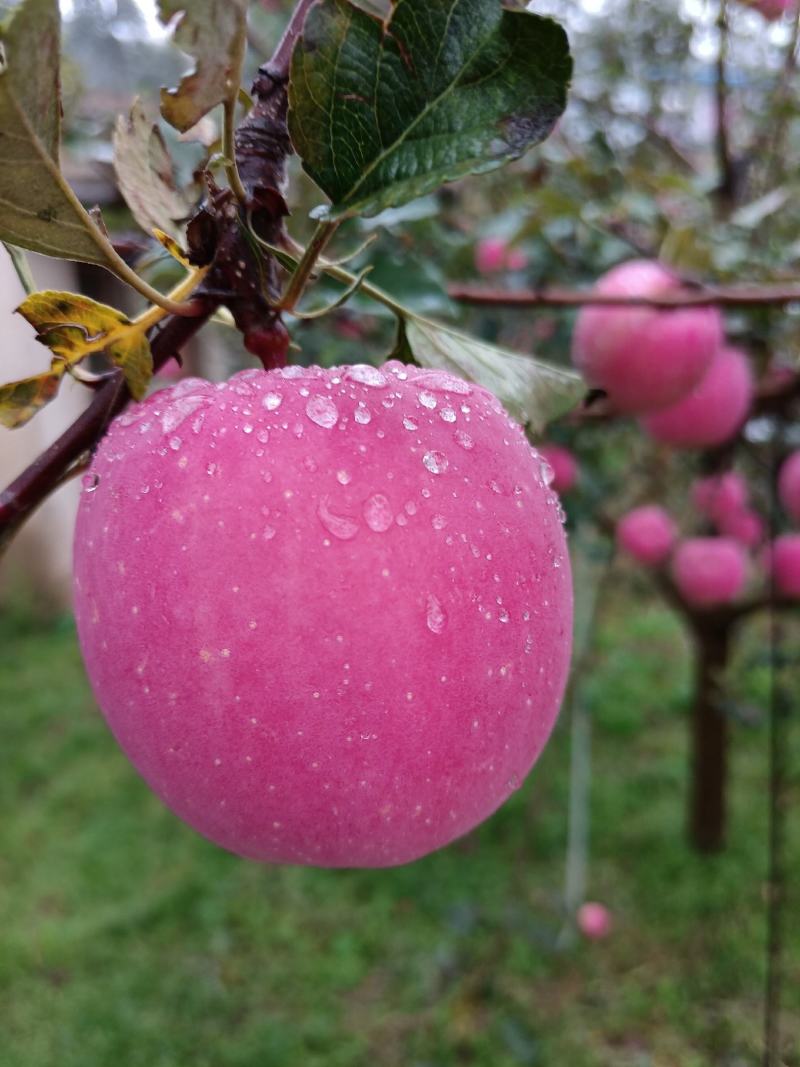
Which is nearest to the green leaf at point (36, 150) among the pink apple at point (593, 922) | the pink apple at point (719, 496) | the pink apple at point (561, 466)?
the pink apple at point (561, 466)

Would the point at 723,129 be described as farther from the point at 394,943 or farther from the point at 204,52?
the point at 394,943

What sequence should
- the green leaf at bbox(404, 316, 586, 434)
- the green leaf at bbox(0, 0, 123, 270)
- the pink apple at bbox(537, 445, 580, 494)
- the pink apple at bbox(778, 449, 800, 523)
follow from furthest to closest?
the pink apple at bbox(778, 449, 800, 523) → the pink apple at bbox(537, 445, 580, 494) → the green leaf at bbox(404, 316, 586, 434) → the green leaf at bbox(0, 0, 123, 270)

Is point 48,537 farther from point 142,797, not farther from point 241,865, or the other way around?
point 241,865

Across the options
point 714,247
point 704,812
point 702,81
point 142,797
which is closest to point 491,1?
point 714,247

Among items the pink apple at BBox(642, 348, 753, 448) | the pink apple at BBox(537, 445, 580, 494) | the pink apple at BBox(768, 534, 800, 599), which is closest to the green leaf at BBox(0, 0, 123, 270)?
the pink apple at BBox(642, 348, 753, 448)

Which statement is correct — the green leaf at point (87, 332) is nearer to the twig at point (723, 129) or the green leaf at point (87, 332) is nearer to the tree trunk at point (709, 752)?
the twig at point (723, 129)

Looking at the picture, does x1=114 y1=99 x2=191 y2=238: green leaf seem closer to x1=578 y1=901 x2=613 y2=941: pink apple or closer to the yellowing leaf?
the yellowing leaf

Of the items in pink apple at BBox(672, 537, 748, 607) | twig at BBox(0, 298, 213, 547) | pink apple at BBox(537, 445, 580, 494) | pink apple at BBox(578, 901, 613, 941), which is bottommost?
pink apple at BBox(578, 901, 613, 941)
